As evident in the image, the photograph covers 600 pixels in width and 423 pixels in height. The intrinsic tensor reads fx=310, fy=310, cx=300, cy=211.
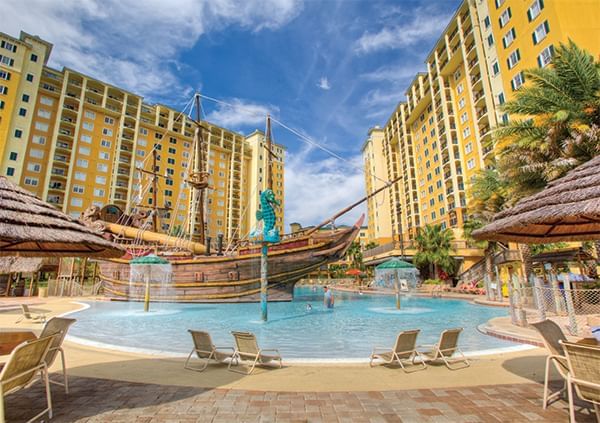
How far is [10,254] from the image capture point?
554cm

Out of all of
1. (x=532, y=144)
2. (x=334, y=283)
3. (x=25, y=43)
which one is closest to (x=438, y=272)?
(x=334, y=283)

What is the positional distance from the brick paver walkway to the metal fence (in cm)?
531

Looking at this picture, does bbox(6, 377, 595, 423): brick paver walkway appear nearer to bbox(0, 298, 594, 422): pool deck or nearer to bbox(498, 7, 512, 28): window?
bbox(0, 298, 594, 422): pool deck

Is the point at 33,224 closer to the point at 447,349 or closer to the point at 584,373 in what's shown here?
the point at 584,373

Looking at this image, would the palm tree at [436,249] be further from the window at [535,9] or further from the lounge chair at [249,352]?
the lounge chair at [249,352]

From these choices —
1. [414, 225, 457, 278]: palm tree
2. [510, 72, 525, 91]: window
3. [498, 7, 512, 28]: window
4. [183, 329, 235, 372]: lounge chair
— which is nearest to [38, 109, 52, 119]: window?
[414, 225, 457, 278]: palm tree

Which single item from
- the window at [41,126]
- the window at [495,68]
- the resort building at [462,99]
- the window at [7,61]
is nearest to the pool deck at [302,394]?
the resort building at [462,99]

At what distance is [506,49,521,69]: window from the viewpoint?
2856cm

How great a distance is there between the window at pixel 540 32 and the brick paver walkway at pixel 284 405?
104 feet

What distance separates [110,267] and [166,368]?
26688 millimetres

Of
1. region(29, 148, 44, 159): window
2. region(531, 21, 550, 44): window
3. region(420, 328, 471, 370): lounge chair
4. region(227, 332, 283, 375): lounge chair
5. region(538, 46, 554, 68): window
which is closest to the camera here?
region(227, 332, 283, 375): lounge chair

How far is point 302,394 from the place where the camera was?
4164 mm

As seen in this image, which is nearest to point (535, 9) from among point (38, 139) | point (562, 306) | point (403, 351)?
point (562, 306)

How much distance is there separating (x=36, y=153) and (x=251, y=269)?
42.9 metres
